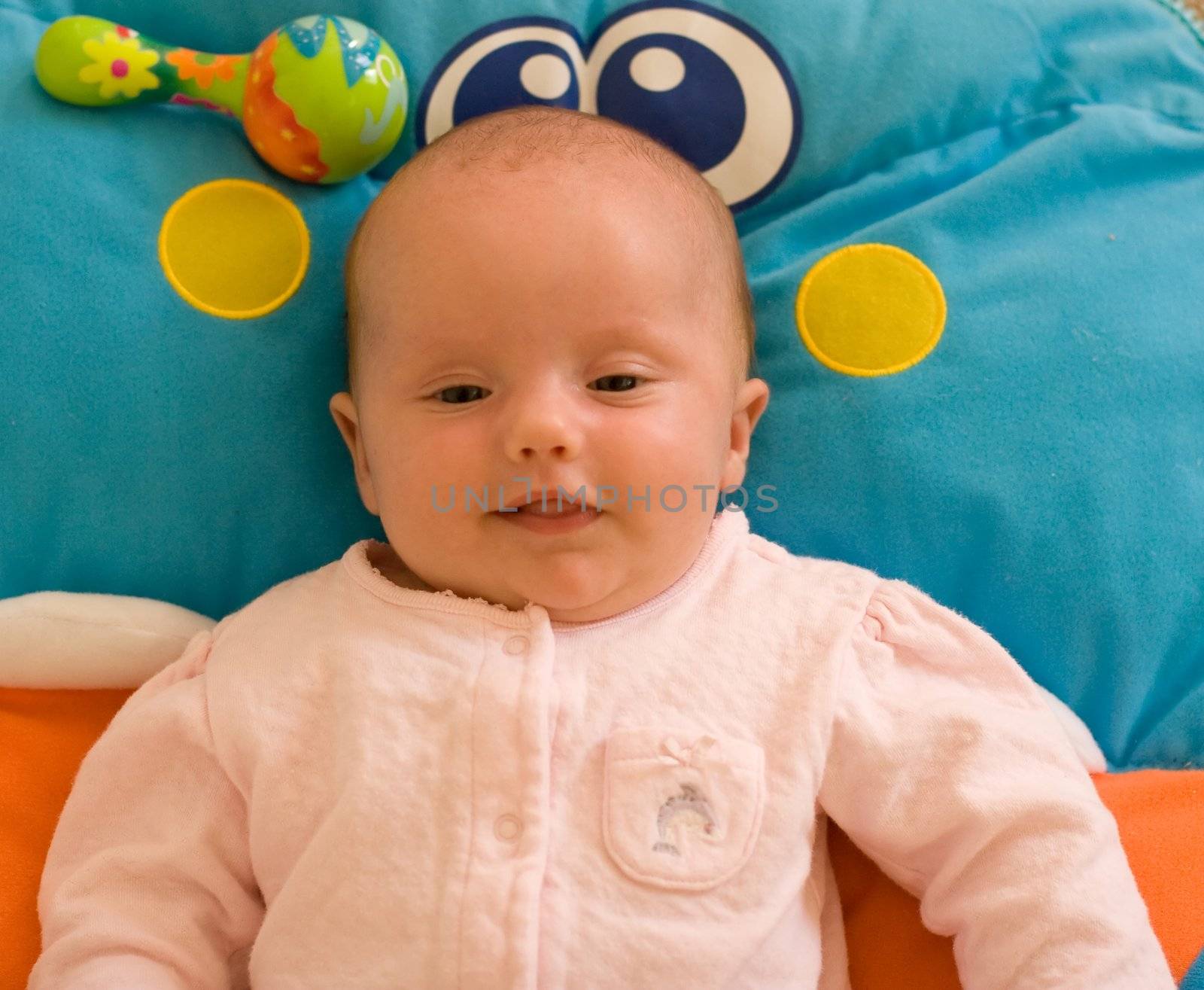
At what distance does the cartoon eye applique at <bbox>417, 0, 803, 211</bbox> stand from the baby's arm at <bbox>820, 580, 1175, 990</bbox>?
55 cm

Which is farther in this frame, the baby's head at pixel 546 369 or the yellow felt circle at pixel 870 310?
the yellow felt circle at pixel 870 310

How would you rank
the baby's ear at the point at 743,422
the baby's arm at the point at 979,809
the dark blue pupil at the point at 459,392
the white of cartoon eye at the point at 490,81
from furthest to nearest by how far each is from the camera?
1. the white of cartoon eye at the point at 490,81
2. the baby's ear at the point at 743,422
3. the dark blue pupil at the point at 459,392
4. the baby's arm at the point at 979,809

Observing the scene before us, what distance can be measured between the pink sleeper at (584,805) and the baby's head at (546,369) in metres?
0.07

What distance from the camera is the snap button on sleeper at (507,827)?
993 millimetres

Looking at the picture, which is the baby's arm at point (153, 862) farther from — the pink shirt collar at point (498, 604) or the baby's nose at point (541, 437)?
the baby's nose at point (541, 437)

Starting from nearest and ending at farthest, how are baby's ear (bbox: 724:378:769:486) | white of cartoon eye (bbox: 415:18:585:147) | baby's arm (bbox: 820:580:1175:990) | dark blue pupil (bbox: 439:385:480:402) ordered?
baby's arm (bbox: 820:580:1175:990) → dark blue pupil (bbox: 439:385:480:402) → baby's ear (bbox: 724:378:769:486) → white of cartoon eye (bbox: 415:18:585:147)

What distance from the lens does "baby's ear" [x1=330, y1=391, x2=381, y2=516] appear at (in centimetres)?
118

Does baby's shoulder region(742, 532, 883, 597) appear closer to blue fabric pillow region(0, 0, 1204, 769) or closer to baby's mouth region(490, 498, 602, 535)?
blue fabric pillow region(0, 0, 1204, 769)

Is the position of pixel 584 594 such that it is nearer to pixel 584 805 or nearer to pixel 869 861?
pixel 584 805

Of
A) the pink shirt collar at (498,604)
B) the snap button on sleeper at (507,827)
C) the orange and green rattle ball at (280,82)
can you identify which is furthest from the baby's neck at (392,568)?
the orange and green rattle ball at (280,82)

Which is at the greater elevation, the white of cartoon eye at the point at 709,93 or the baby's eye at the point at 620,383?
the white of cartoon eye at the point at 709,93

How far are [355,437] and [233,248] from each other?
26cm

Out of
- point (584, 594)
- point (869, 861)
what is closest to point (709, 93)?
point (584, 594)

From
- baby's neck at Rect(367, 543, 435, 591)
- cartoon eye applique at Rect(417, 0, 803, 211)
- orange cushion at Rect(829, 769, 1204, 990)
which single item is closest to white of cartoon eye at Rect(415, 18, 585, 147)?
cartoon eye applique at Rect(417, 0, 803, 211)
